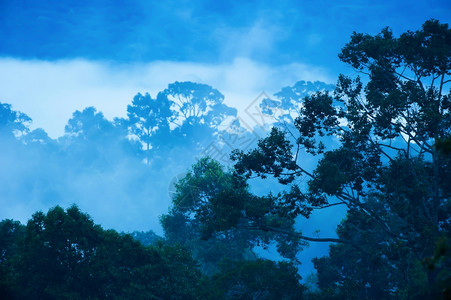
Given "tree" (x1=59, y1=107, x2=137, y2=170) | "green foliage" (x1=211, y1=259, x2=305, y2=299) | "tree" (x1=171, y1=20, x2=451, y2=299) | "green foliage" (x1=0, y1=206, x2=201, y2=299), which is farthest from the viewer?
"tree" (x1=59, y1=107, x2=137, y2=170)

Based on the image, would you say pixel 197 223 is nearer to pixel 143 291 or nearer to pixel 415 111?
pixel 143 291

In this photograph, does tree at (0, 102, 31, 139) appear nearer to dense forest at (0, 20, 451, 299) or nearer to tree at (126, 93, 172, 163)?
tree at (126, 93, 172, 163)

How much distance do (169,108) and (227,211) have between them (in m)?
76.7

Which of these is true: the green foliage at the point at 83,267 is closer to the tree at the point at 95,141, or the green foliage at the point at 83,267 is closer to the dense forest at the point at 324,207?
the dense forest at the point at 324,207

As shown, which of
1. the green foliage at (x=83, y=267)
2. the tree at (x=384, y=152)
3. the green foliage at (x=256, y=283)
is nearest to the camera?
the tree at (x=384, y=152)

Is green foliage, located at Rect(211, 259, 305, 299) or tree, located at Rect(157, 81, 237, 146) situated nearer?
green foliage, located at Rect(211, 259, 305, 299)

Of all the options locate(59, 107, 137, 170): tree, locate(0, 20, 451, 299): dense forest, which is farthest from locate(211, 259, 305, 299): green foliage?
locate(59, 107, 137, 170): tree

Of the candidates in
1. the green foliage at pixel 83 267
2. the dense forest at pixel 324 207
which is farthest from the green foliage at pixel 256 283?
the green foliage at pixel 83 267

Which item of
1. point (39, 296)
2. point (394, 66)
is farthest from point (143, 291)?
point (394, 66)

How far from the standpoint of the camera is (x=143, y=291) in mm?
16297

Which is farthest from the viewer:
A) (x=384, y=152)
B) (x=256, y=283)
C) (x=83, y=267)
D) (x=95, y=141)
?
(x=95, y=141)

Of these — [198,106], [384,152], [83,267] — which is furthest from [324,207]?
[198,106]

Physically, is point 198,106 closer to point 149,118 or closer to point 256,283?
point 149,118

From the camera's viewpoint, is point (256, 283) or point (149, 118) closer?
point (256, 283)
